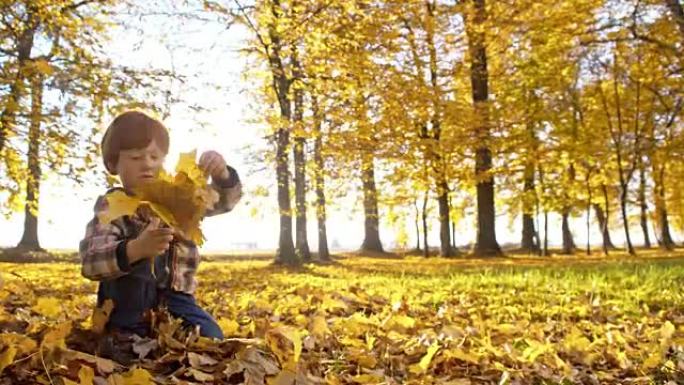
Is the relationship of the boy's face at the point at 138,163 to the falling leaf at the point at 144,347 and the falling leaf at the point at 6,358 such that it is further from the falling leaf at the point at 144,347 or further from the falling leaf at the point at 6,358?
the falling leaf at the point at 6,358

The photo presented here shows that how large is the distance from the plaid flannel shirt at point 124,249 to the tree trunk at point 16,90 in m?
3.55

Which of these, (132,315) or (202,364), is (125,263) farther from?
(202,364)

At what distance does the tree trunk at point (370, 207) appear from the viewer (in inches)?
565

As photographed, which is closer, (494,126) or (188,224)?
(188,224)

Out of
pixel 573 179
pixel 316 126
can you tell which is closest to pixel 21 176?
pixel 316 126

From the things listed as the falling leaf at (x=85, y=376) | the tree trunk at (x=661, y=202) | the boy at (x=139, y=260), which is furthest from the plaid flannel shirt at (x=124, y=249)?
the tree trunk at (x=661, y=202)

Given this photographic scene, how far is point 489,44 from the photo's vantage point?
14.0 metres

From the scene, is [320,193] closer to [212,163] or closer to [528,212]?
[528,212]

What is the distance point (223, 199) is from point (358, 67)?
27.8ft

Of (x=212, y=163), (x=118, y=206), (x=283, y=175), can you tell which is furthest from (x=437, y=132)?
(x=118, y=206)

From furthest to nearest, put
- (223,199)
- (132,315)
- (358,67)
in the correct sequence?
(358,67), (223,199), (132,315)

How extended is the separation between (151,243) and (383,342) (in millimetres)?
1256

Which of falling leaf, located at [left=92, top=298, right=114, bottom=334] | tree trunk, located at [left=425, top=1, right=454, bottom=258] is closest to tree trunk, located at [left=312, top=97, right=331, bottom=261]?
tree trunk, located at [left=425, top=1, right=454, bottom=258]

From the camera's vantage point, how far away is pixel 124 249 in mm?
2141
